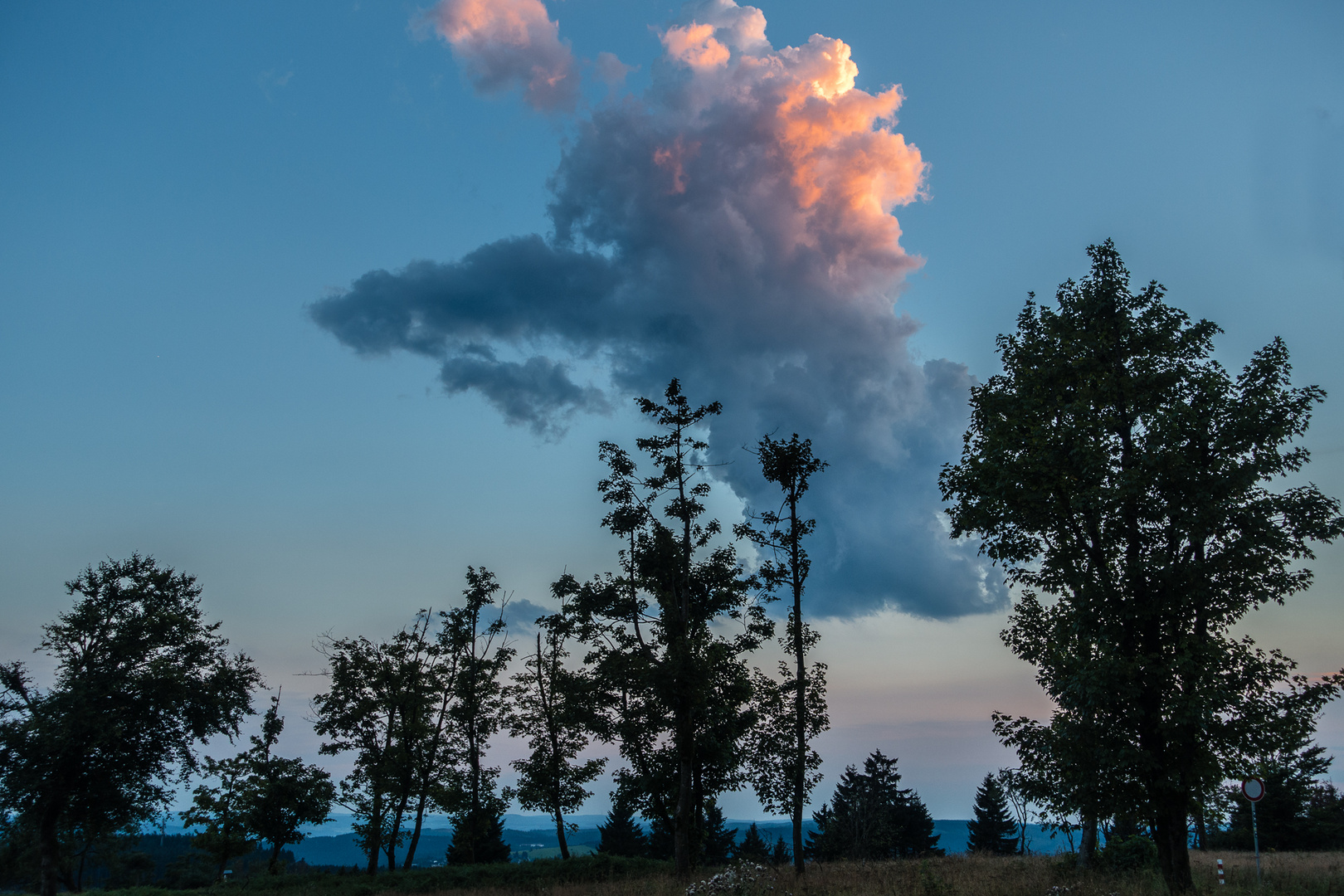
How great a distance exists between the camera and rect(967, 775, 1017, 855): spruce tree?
254 feet

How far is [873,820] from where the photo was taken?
176 ft

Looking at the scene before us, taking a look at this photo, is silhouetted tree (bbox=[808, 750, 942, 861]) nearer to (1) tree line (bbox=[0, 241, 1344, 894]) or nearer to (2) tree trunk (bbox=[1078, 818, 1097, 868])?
(1) tree line (bbox=[0, 241, 1344, 894])

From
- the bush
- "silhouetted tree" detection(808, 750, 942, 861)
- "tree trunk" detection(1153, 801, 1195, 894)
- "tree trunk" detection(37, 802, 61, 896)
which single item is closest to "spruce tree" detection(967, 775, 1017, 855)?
"silhouetted tree" detection(808, 750, 942, 861)

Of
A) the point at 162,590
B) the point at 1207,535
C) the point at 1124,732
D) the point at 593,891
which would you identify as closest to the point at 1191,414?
the point at 1207,535

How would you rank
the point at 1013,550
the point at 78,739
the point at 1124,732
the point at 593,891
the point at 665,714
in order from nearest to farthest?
the point at 1124,732 → the point at 1013,550 → the point at 593,891 → the point at 665,714 → the point at 78,739

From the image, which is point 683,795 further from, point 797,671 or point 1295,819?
point 1295,819

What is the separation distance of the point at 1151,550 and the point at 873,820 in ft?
146

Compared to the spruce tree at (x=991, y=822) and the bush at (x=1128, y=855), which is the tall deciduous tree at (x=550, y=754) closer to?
the bush at (x=1128, y=855)

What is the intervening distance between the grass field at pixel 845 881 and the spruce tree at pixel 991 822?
173ft

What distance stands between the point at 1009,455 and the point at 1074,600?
12.3 feet

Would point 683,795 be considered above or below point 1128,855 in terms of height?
above

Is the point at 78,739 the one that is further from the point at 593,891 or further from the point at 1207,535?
the point at 1207,535

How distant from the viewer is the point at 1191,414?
16109 millimetres

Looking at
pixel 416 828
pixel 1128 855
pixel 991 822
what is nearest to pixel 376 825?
pixel 416 828
